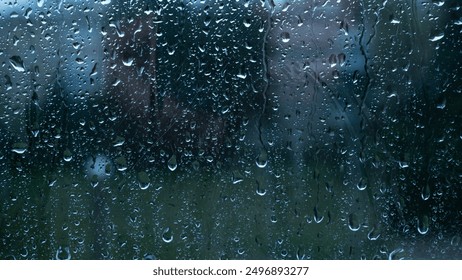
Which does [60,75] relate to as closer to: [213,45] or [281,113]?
[213,45]

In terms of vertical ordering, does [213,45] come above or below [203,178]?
above

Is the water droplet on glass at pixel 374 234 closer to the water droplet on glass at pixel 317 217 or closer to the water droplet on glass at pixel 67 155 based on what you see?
the water droplet on glass at pixel 317 217

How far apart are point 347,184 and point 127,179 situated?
2.13 ft

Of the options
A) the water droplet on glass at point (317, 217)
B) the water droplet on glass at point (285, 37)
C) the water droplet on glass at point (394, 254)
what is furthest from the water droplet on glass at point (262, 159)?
the water droplet on glass at point (394, 254)

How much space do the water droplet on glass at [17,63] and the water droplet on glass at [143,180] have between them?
473 millimetres

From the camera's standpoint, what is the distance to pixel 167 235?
127 cm

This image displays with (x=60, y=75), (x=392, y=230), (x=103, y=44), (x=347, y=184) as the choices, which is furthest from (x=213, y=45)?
(x=392, y=230)

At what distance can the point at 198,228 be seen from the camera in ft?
4.16

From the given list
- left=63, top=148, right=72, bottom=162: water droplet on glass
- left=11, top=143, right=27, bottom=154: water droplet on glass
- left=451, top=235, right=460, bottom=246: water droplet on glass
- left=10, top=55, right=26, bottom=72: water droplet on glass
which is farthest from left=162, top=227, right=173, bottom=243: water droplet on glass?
left=451, top=235, right=460, bottom=246: water droplet on glass

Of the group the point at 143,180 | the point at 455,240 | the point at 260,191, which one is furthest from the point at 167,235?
the point at 455,240

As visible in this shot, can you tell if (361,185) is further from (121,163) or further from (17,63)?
(17,63)

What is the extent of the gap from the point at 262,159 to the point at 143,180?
0.36 meters

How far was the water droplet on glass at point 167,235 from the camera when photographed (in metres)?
1.27

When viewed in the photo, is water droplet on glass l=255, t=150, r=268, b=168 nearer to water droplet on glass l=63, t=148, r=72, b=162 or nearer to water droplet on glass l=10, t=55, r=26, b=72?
water droplet on glass l=63, t=148, r=72, b=162
